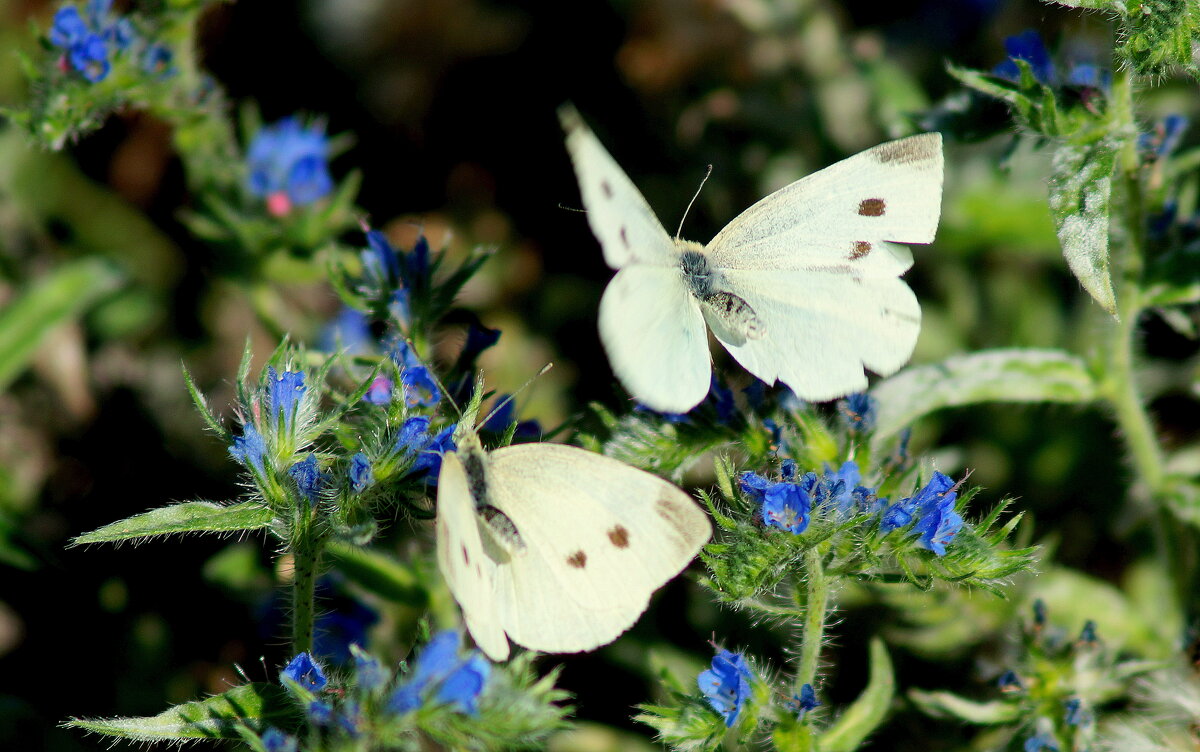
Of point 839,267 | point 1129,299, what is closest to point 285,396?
point 839,267

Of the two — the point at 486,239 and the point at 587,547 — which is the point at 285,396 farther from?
the point at 486,239

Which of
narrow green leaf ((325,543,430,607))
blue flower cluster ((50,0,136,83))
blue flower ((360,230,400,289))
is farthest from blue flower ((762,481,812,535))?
blue flower cluster ((50,0,136,83))

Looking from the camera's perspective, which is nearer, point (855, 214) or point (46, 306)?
point (855, 214)

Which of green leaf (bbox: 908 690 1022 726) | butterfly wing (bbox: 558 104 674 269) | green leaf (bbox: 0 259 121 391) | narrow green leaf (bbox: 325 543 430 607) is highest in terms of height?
butterfly wing (bbox: 558 104 674 269)

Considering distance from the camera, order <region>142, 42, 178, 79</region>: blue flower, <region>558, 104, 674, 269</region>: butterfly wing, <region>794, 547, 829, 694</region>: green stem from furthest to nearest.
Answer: <region>142, 42, 178, 79</region>: blue flower
<region>794, 547, 829, 694</region>: green stem
<region>558, 104, 674, 269</region>: butterfly wing

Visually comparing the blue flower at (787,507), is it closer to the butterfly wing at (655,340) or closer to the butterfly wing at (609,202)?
the butterfly wing at (655,340)

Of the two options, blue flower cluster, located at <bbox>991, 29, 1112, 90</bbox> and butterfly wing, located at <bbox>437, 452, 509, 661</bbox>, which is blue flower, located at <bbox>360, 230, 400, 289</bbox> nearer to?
butterfly wing, located at <bbox>437, 452, 509, 661</bbox>

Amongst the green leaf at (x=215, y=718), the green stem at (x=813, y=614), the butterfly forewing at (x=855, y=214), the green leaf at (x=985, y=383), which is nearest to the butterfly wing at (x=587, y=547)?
the green stem at (x=813, y=614)
